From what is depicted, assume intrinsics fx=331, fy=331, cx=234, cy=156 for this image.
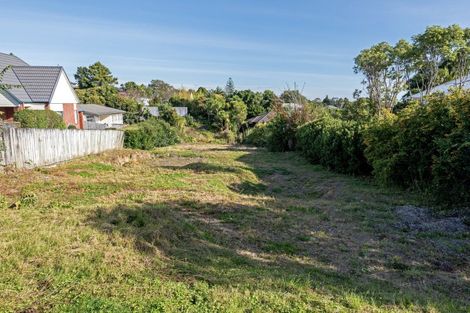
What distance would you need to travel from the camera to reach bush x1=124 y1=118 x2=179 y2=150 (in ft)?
76.8

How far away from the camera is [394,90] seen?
19453mm

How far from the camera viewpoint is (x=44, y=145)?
1188cm

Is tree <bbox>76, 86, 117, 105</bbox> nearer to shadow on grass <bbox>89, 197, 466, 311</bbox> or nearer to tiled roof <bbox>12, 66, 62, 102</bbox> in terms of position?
tiled roof <bbox>12, 66, 62, 102</bbox>

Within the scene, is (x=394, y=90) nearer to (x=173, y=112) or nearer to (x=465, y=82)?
(x=465, y=82)

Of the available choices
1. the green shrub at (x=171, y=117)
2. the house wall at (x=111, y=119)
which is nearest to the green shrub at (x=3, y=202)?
the house wall at (x=111, y=119)

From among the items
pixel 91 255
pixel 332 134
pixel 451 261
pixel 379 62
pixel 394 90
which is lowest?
pixel 451 261

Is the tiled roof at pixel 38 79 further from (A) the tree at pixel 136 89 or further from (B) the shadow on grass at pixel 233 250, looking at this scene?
(A) the tree at pixel 136 89

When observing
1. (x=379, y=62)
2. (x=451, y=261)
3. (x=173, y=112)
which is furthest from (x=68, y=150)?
(x=173, y=112)

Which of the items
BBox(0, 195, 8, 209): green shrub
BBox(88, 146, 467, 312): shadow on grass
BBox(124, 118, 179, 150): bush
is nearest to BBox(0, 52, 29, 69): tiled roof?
BBox(124, 118, 179, 150): bush

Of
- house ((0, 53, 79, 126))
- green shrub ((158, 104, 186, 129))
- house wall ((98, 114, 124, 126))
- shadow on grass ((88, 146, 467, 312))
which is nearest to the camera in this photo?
shadow on grass ((88, 146, 467, 312))

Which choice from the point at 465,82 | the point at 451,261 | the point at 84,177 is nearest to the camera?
the point at 451,261

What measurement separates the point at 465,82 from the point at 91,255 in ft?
65.0

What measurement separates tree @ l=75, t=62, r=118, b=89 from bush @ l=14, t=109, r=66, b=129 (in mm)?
36055

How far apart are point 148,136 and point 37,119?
30.1ft
